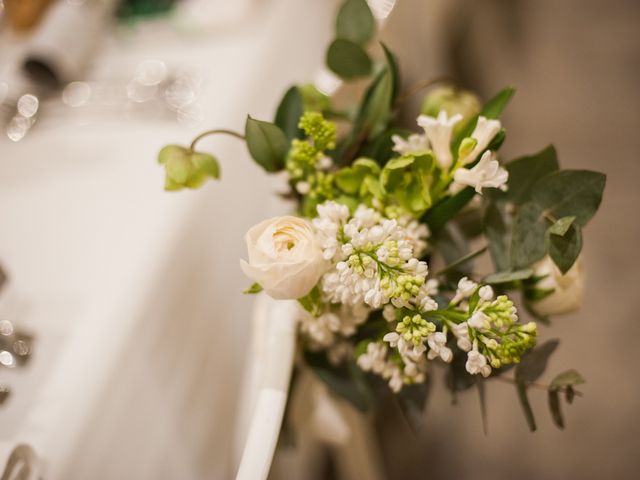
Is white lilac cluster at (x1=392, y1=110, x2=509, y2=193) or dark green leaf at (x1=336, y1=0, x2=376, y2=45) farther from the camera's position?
dark green leaf at (x1=336, y1=0, x2=376, y2=45)

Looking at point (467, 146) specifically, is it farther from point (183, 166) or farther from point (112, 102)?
point (112, 102)

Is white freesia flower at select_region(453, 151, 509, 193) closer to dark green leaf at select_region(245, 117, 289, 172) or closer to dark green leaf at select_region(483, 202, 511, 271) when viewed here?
dark green leaf at select_region(483, 202, 511, 271)

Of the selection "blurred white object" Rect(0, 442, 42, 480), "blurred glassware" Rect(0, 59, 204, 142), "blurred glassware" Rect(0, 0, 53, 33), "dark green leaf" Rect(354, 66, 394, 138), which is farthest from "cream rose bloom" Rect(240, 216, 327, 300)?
"blurred glassware" Rect(0, 0, 53, 33)

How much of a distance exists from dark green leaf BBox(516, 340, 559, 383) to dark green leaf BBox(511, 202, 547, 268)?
90mm

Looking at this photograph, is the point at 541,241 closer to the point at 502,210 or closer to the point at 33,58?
the point at 502,210

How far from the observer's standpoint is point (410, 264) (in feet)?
1.28

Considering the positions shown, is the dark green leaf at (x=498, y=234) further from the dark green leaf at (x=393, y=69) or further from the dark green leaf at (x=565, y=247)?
the dark green leaf at (x=393, y=69)

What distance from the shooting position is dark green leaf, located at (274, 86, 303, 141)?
54 cm

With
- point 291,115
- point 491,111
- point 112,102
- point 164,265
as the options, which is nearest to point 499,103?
point 491,111

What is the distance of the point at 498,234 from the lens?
0.51 metres

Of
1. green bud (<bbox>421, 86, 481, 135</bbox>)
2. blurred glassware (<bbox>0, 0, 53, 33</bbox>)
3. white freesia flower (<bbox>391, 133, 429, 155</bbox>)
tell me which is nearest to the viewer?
white freesia flower (<bbox>391, 133, 429, 155</bbox>)

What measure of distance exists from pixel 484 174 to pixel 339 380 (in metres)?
0.34

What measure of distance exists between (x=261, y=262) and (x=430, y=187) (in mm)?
193

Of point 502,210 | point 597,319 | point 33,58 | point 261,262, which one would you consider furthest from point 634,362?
point 33,58
